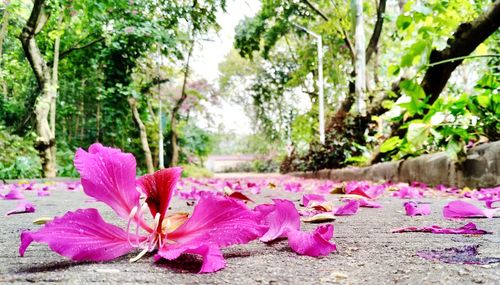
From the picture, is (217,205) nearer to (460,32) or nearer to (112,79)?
(460,32)

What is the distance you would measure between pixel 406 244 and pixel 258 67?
24352 millimetres

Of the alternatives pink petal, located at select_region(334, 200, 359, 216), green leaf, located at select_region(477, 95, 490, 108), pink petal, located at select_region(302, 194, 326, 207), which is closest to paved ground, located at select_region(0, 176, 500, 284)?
pink petal, located at select_region(334, 200, 359, 216)

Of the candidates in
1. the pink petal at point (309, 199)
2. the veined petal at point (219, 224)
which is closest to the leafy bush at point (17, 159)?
the pink petal at point (309, 199)

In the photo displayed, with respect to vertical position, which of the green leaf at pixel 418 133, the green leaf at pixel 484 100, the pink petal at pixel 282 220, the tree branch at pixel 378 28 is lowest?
the pink petal at pixel 282 220

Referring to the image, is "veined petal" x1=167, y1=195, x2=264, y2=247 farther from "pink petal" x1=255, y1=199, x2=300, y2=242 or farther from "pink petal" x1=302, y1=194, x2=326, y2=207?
"pink petal" x1=302, y1=194, x2=326, y2=207

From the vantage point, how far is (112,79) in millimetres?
11359

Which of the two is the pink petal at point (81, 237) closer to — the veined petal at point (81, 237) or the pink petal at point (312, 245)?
the veined petal at point (81, 237)

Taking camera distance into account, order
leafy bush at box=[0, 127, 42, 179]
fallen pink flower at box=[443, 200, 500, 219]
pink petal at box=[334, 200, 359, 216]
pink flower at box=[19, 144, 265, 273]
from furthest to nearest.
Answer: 1. leafy bush at box=[0, 127, 42, 179]
2. pink petal at box=[334, 200, 359, 216]
3. fallen pink flower at box=[443, 200, 500, 219]
4. pink flower at box=[19, 144, 265, 273]

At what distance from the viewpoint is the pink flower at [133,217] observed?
696 mm

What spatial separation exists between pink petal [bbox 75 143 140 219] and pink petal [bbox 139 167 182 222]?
26mm

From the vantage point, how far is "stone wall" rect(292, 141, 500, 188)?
314 centimetres

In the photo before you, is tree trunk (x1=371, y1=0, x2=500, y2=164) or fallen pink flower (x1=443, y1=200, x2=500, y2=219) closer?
fallen pink flower (x1=443, y1=200, x2=500, y2=219)

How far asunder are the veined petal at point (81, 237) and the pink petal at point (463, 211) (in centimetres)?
104

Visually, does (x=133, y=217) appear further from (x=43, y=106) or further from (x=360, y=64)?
(x=43, y=106)
